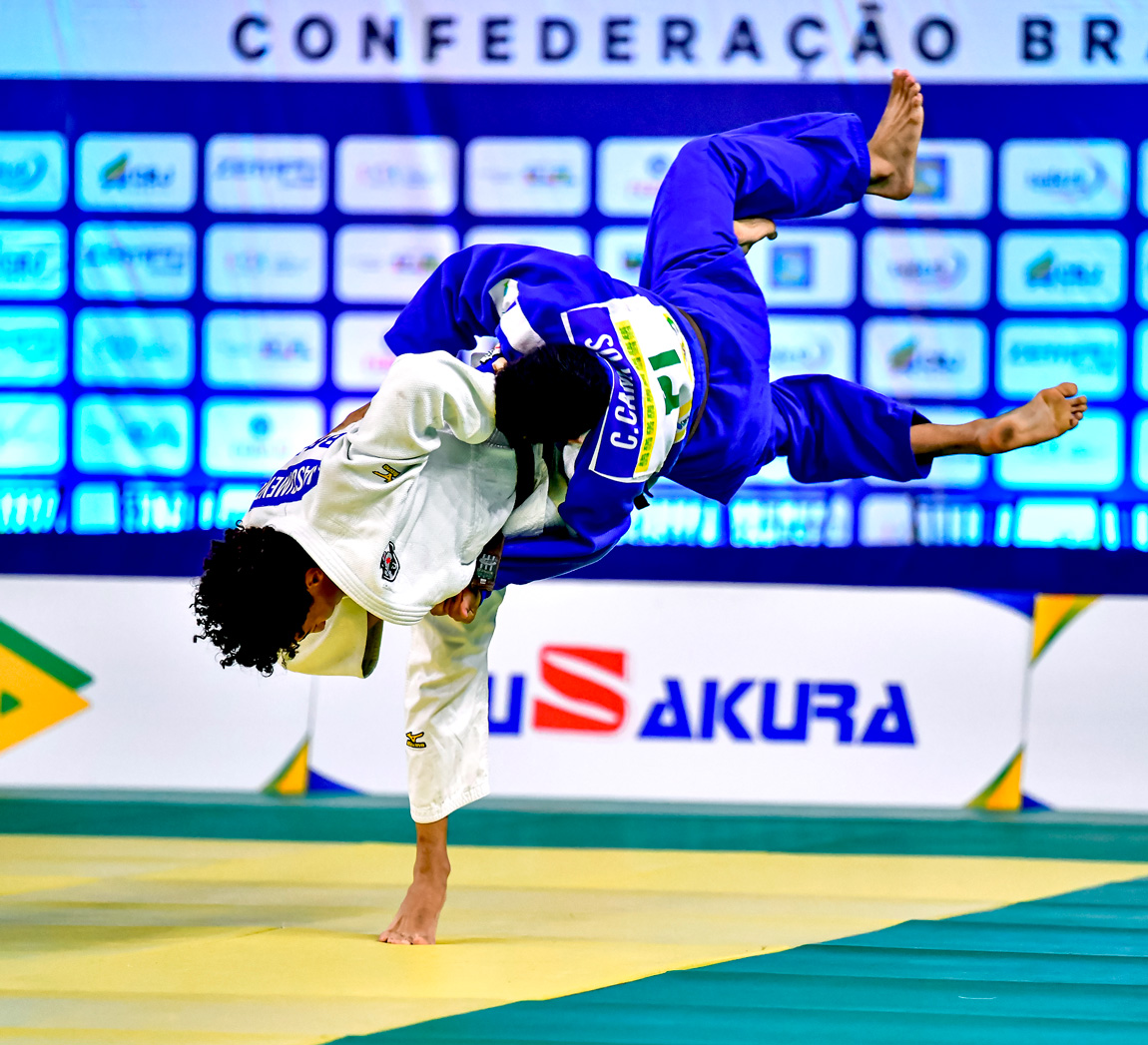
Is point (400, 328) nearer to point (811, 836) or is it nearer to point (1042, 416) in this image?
point (1042, 416)

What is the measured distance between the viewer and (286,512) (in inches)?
67.2

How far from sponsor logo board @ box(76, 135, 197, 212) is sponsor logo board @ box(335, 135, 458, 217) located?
0.52 m

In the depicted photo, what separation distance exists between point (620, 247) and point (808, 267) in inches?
23.3

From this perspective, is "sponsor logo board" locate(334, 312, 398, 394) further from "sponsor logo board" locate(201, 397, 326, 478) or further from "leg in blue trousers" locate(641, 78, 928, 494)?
"leg in blue trousers" locate(641, 78, 928, 494)

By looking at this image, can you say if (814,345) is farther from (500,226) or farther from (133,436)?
(133,436)

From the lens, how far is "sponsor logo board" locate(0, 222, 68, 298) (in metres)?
4.11

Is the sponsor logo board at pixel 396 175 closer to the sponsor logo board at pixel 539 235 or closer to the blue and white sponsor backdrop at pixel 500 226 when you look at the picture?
the blue and white sponsor backdrop at pixel 500 226

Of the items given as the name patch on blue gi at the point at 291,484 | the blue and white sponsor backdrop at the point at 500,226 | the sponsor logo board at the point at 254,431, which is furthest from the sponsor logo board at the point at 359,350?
the name patch on blue gi at the point at 291,484

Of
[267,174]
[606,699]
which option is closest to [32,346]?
[267,174]

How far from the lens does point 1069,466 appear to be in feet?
12.7

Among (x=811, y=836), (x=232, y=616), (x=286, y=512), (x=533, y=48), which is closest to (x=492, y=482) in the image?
(x=286, y=512)

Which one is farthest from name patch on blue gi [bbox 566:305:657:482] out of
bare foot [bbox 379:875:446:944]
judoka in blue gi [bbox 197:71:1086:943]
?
bare foot [bbox 379:875:446:944]

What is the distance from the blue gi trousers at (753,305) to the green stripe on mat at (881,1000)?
0.77m

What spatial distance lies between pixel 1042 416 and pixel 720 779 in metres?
1.46
